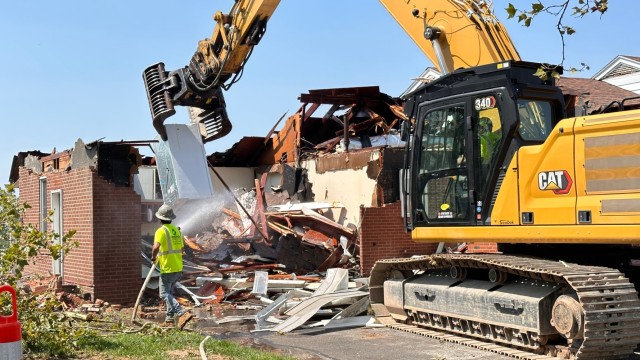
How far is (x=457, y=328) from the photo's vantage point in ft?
33.2

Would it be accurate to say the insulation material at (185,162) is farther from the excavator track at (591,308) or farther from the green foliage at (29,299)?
the excavator track at (591,308)

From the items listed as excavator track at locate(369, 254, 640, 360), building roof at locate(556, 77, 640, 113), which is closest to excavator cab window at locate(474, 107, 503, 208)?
excavator track at locate(369, 254, 640, 360)

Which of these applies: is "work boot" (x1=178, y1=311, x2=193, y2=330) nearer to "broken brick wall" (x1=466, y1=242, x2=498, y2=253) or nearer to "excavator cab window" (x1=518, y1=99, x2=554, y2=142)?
"excavator cab window" (x1=518, y1=99, x2=554, y2=142)

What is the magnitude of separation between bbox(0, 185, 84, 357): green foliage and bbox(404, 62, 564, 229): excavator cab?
14.8ft

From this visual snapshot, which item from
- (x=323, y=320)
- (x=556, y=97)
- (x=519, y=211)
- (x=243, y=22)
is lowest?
(x=323, y=320)

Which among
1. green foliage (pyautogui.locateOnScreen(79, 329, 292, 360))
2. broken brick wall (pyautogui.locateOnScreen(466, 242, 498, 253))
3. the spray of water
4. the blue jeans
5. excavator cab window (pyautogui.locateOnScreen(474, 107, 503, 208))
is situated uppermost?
excavator cab window (pyautogui.locateOnScreen(474, 107, 503, 208))

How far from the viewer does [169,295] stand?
11703mm

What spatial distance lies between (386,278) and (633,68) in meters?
15.0

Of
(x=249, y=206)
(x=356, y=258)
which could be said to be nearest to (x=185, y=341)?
(x=356, y=258)

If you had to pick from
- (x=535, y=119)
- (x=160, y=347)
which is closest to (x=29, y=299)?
(x=160, y=347)

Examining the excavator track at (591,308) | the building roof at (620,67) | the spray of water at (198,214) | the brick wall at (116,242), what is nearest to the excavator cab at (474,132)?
the excavator track at (591,308)

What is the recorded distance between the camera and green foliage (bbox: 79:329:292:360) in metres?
8.64

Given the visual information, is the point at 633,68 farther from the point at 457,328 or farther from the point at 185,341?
the point at 185,341

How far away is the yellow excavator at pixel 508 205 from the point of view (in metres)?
8.10
